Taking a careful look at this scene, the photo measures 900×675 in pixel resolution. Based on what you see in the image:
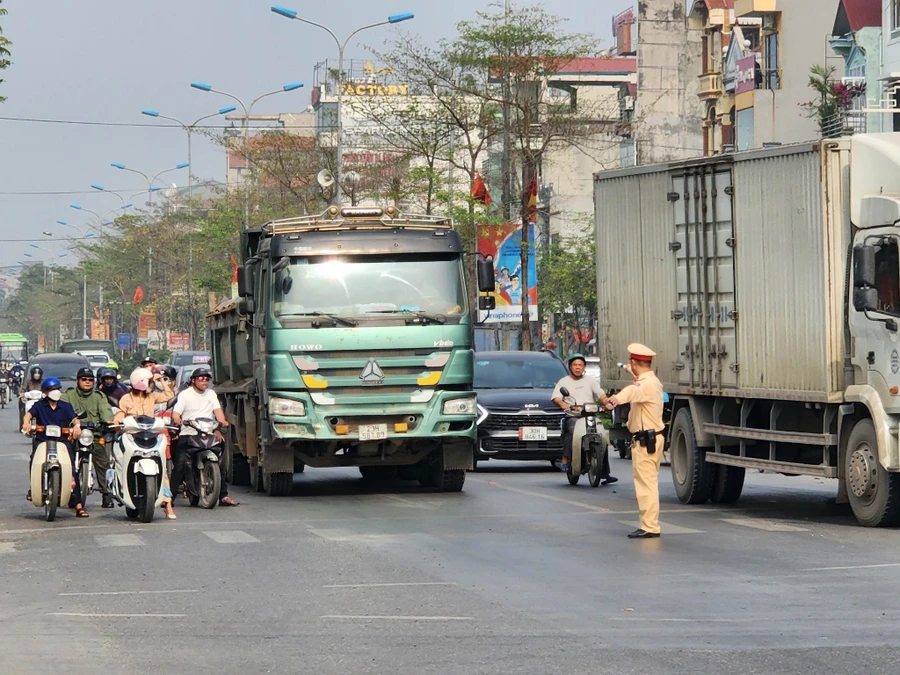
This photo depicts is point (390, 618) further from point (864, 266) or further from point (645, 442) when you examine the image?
point (864, 266)

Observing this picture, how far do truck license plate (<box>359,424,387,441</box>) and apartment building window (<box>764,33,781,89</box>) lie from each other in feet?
128

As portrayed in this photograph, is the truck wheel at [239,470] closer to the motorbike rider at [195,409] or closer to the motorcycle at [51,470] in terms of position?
the motorbike rider at [195,409]

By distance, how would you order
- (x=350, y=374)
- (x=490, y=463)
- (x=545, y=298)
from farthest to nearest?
(x=545, y=298), (x=490, y=463), (x=350, y=374)

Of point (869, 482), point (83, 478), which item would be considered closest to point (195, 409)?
point (83, 478)

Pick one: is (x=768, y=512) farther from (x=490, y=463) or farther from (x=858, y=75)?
(x=858, y=75)

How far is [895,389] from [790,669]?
7.34 meters

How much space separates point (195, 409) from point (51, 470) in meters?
2.02

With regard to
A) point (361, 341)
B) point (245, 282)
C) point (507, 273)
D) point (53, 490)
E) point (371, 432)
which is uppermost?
point (507, 273)

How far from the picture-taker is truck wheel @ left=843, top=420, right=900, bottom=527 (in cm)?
1526

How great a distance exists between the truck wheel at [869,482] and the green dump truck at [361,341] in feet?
18.1

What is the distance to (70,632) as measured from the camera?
9875mm

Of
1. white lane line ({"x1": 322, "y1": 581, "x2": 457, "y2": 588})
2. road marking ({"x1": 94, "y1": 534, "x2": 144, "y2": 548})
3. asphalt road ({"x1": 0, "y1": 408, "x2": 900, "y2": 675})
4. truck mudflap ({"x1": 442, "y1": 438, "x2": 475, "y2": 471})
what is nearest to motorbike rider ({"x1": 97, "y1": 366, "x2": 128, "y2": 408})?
asphalt road ({"x1": 0, "y1": 408, "x2": 900, "y2": 675})

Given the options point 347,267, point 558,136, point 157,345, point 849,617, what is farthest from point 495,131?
point 157,345

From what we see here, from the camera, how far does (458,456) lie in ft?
68.4
